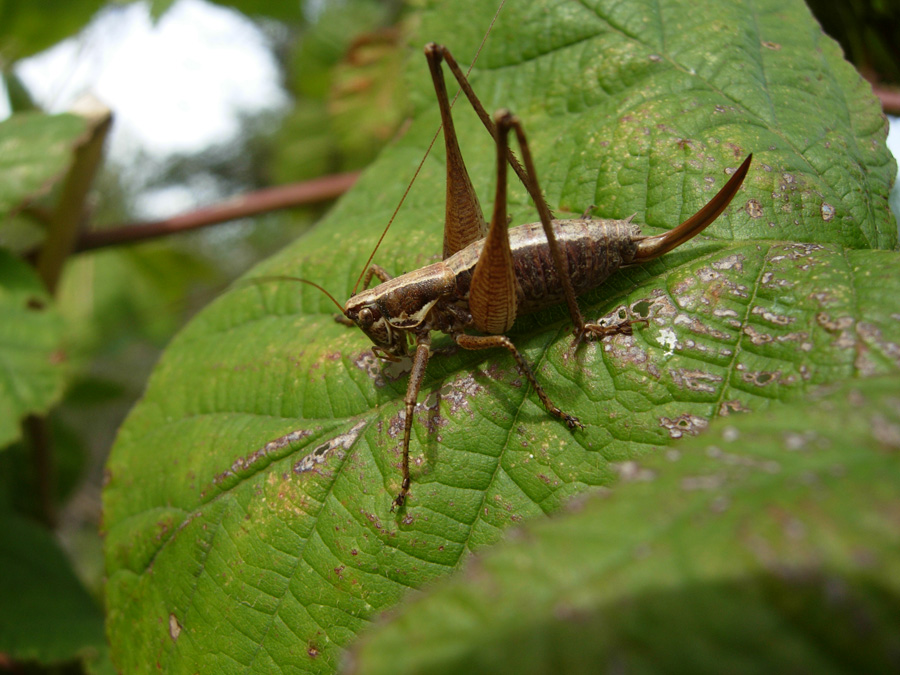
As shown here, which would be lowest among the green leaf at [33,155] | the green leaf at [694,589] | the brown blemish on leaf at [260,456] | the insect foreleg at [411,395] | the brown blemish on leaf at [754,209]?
the brown blemish on leaf at [260,456]

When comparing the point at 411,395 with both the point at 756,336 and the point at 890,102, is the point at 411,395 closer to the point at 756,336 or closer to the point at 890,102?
the point at 756,336

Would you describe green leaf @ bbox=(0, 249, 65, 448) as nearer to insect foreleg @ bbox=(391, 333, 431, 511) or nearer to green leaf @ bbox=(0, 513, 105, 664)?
green leaf @ bbox=(0, 513, 105, 664)

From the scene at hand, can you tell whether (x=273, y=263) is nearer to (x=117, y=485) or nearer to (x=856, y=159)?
(x=117, y=485)

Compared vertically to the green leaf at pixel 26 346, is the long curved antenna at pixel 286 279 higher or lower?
higher

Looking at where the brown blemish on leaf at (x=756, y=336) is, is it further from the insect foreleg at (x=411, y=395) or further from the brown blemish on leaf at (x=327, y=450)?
the brown blemish on leaf at (x=327, y=450)

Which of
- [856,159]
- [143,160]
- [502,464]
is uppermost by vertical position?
[856,159]

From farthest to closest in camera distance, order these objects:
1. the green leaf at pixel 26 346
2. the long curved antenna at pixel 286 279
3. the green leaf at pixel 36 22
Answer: the green leaf at pixel 36 22 < the green leaf at pixel 26 346 < the long curved antenna at pixel 286 279

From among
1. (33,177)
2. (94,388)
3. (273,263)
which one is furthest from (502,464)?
(94,388)

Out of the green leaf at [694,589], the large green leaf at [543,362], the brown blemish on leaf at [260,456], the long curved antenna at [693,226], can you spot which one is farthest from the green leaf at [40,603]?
the long curved antenna at [693,226]
